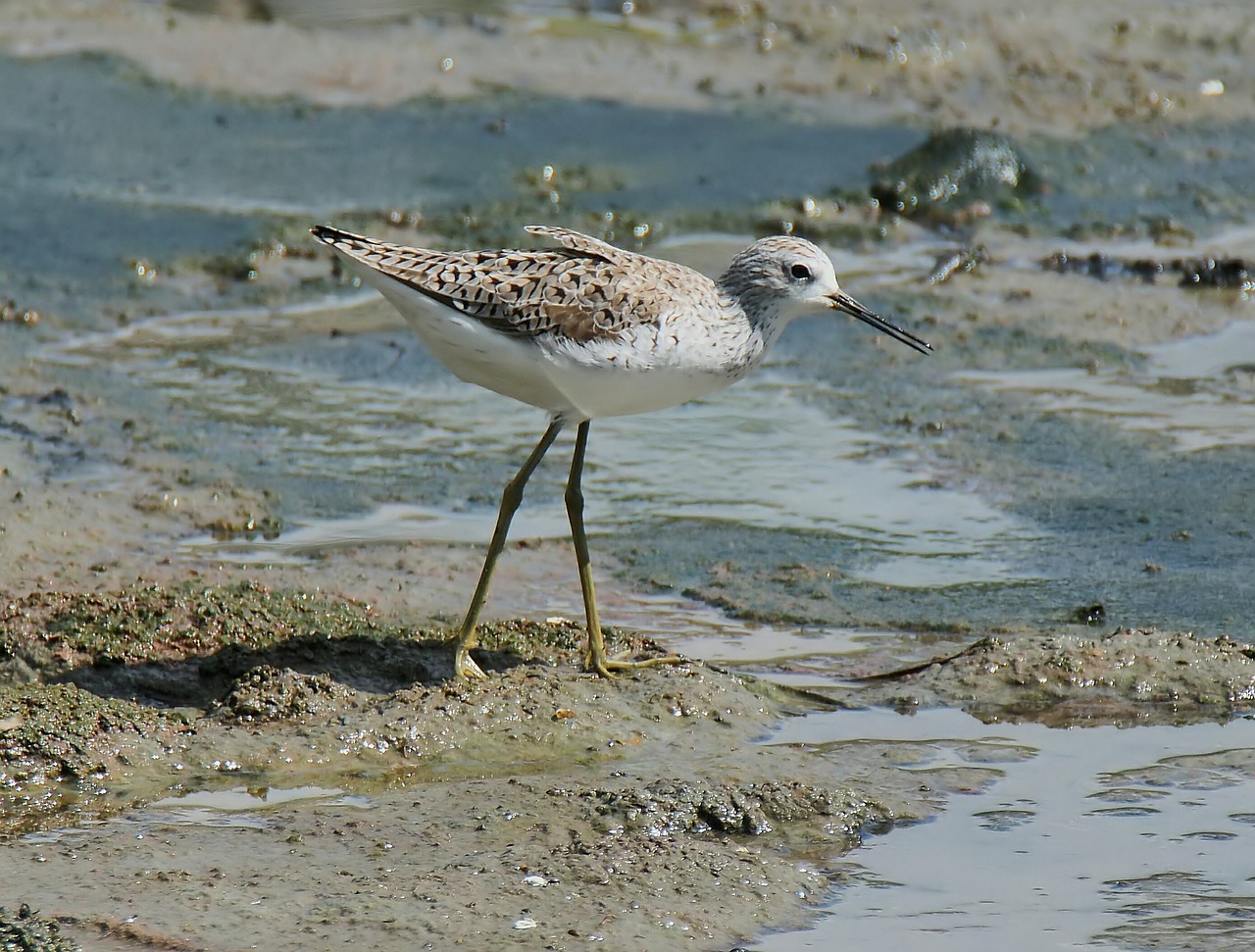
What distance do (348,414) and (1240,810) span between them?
4.69 meters

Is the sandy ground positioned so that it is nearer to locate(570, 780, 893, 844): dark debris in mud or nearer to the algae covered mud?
the algae covered mud

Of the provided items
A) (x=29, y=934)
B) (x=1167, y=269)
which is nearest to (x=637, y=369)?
(x=29, y=934)

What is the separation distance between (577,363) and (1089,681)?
2.00 metres

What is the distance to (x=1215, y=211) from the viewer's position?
11438mm

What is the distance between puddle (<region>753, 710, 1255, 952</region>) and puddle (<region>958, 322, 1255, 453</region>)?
9.49 feet

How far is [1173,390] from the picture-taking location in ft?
28.3

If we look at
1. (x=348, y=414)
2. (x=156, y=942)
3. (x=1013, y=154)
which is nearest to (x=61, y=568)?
(x=348, y=414)

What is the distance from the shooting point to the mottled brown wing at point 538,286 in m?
5.47

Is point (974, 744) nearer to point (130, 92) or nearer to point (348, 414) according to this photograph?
point (348, 414)

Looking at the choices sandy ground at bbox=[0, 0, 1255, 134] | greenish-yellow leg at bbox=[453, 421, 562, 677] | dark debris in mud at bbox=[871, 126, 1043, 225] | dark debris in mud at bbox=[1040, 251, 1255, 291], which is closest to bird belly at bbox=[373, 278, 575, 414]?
greenish-yellow leg at bbox=[453, 421, 562, 677]

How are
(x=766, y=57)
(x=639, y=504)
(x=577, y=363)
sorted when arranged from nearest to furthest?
1. (x=577, y=363)
2. (x=639, y=504)
3. (x=766, y=57)

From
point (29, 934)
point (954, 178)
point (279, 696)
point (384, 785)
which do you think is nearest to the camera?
point (29, 934)

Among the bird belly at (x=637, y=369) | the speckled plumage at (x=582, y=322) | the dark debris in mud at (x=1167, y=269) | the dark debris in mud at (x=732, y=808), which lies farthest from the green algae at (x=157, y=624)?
the dark debris in mud at (x=1167, y=269)

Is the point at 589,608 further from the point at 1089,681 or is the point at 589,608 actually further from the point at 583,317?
the point at 1089,681
